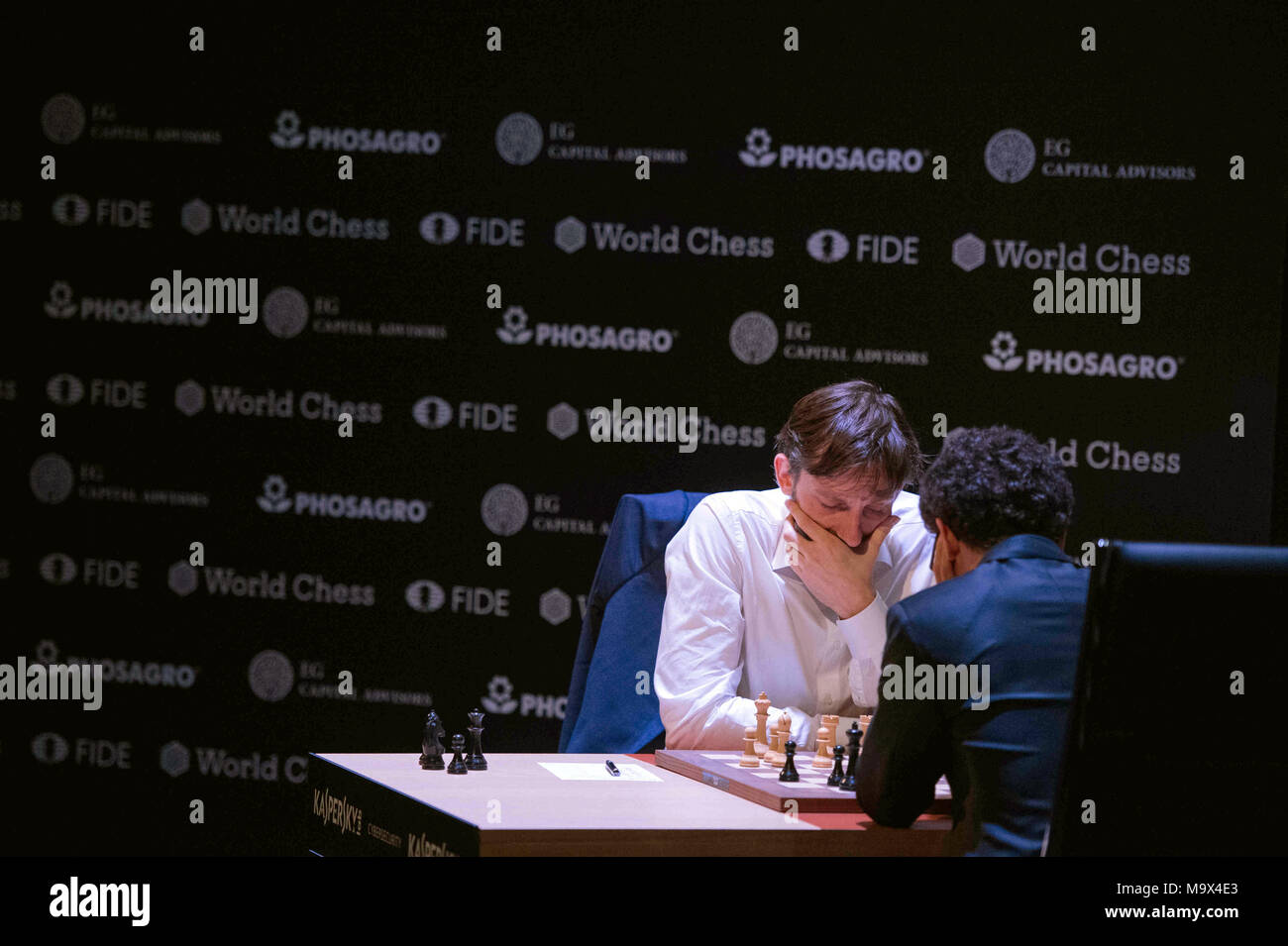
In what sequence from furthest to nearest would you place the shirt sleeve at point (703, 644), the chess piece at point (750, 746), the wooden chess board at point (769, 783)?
the shirt sleeve at point (703, 644), the chess piece at point (750, 746), the wooden chess board at point (769, 783)

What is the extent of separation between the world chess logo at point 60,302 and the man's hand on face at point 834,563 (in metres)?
2.57

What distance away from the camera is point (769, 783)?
2.21m

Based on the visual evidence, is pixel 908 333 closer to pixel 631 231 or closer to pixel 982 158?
pixel 982 158

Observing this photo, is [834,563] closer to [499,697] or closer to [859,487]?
[859,487]

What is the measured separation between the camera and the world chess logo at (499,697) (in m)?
4.16

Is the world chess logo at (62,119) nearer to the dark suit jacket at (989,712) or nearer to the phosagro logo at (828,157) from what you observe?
the phosagro logo at (828,157)

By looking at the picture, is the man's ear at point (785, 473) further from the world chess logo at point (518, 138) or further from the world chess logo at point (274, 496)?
the world chess logo at point (274, 496)

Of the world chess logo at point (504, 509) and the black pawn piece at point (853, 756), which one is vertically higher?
the world chess logo at point (504, 509)

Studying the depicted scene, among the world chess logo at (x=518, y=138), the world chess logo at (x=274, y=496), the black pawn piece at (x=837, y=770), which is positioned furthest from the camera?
the world chess logo at (x=274, y=496)

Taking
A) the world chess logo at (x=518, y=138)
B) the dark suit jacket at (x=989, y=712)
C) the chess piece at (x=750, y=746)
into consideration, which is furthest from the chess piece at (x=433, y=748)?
the world chess logo at (x=518, y=138)

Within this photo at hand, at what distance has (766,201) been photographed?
13.3 ft

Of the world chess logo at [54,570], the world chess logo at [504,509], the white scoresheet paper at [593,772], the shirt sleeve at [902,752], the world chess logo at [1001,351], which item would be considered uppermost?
the world chess logo at [1001,351]

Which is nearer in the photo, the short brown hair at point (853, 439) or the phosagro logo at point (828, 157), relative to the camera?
the short brown hair at point (853, 439)

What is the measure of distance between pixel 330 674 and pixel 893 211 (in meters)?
2.31
